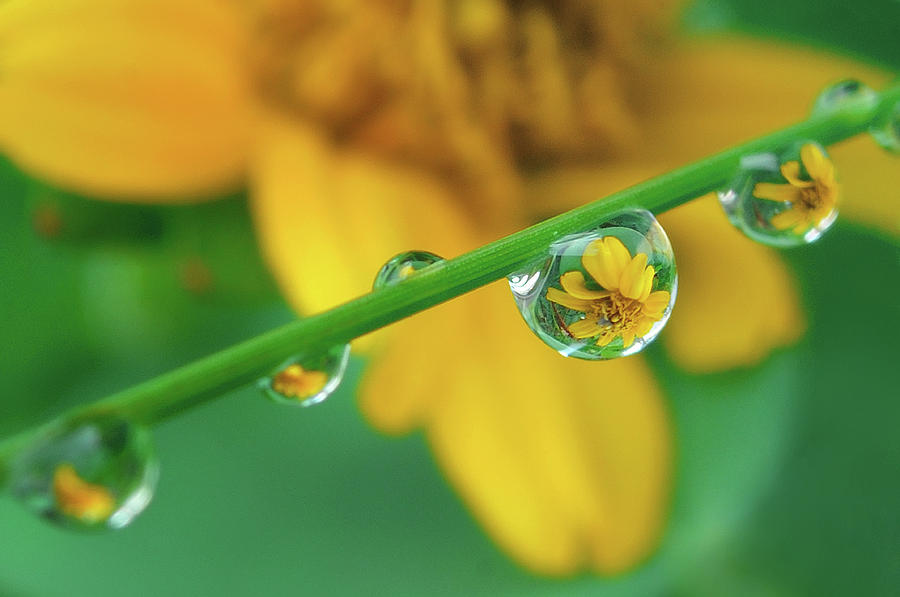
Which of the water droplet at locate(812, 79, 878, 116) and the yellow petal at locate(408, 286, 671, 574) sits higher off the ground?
the water droplet at locate(812, 79, 878, 116)

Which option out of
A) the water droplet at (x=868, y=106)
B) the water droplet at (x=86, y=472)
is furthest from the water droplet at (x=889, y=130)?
the water droplet at (x=86, y=472)

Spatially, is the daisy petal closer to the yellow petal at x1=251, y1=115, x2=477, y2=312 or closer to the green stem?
the green stem

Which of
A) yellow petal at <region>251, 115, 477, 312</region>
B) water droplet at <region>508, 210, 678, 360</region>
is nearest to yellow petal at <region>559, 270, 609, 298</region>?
water droplet at <region>508, 210, 678, 360</region>

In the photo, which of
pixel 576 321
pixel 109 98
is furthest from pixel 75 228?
pixel 576 321

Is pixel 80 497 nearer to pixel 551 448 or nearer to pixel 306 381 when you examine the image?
pixel 306 381

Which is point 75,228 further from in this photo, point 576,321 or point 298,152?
point 576,321

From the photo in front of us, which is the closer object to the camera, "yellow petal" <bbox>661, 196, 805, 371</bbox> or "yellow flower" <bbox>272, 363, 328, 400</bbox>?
"yellow flower" <bbox>272, 363, 328, 400</bbox>
